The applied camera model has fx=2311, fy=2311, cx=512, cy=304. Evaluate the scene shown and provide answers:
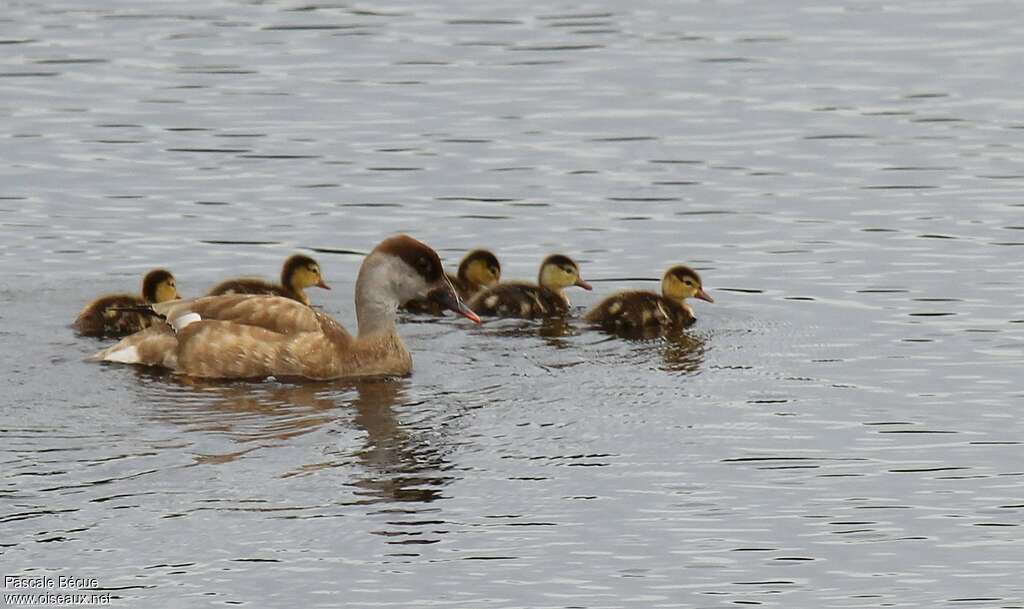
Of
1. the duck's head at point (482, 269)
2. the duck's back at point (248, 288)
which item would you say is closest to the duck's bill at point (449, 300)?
the duck's back at point (248, 288)

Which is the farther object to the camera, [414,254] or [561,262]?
[561,262]

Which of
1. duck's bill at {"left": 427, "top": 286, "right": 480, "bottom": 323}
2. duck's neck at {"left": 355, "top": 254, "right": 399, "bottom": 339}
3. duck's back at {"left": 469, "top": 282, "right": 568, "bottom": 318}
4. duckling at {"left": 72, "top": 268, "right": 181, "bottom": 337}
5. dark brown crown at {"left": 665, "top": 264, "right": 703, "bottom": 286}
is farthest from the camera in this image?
duck's back at {"left": 469, "top": 282, "right": 568, "bottom": 318}

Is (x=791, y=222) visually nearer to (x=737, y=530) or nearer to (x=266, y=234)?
(x=266, y=234)

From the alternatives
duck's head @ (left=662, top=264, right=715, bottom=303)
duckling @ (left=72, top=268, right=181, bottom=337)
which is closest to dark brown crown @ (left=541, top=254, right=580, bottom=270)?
duck's head @ (left=662, top=264, right=715, bottom=303)

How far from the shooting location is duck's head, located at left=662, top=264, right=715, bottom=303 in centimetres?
1253

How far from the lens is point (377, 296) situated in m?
11.3

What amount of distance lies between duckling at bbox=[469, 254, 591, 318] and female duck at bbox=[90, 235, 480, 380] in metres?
1.20

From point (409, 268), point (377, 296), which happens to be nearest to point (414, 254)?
point (409, 268)

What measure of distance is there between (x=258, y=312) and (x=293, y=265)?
148 centimetres

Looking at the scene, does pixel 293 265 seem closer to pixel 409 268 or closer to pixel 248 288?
pixel 248 288

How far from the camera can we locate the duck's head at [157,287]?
12336mm

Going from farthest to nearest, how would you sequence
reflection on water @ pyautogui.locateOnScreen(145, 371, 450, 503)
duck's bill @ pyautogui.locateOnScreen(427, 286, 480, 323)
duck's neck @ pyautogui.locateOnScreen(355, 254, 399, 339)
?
duck's bill @ pyautogui.locateOnScreen(427, 286, 480, 323)
duck's neck @ pyautogui.locateOnScreen(355, 254, 399, 339)
reflection on water @ pyautogui.locateOnScreen(145, 371, 450, 503)

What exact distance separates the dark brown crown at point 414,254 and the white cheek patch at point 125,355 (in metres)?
1.28

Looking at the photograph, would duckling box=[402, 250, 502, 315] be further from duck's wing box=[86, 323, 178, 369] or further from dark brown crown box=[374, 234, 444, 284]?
duck's wing box=[86, 323, 178, 369]
